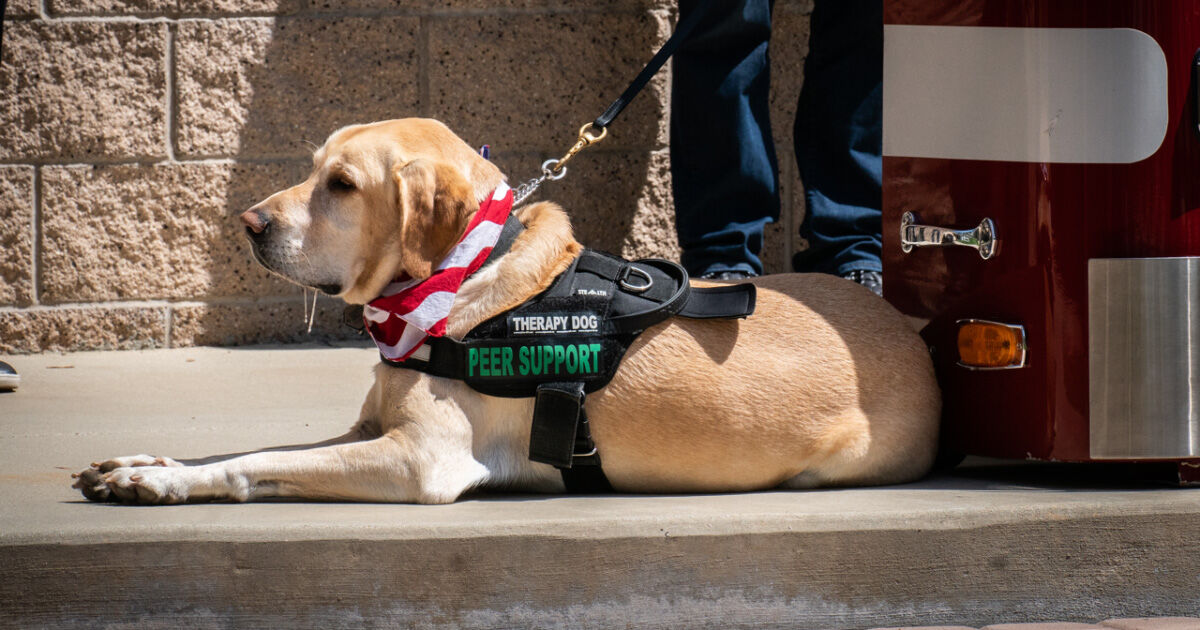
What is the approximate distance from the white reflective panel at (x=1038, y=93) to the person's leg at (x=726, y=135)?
1.44 meters

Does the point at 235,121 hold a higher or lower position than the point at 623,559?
higher

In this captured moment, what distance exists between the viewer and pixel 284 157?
5.30 metres

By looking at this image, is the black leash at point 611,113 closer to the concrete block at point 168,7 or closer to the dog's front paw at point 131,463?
the dog's front paw at point 131,463

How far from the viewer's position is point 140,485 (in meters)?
2.72

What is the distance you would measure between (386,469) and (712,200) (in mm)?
2153

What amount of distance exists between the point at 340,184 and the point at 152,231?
2.59 meters

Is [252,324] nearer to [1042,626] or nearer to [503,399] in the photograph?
[503,399]

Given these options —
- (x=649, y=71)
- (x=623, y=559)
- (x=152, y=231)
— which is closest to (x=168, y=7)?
(x=152, y=231)

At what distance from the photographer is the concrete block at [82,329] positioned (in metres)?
5.04

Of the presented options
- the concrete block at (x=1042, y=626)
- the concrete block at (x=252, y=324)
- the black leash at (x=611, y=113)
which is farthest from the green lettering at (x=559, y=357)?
the concrete block at (x=252, y=324)

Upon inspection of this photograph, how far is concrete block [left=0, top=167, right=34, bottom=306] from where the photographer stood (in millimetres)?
5027

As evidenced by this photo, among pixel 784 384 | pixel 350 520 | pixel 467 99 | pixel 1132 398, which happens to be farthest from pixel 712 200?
pixel 350 520

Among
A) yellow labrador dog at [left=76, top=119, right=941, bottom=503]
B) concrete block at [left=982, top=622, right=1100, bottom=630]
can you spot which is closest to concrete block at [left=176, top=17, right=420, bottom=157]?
yellow labrador dog at [left=76, top=119, right=941, bottom=503]

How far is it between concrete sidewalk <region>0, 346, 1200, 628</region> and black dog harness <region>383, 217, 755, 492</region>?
5.6 inches
